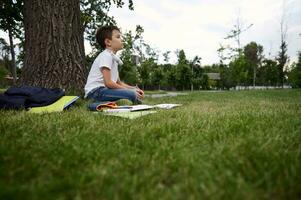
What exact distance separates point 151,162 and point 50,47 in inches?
196

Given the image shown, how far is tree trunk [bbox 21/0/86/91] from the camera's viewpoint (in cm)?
610

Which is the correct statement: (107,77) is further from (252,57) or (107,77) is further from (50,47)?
(252,57)

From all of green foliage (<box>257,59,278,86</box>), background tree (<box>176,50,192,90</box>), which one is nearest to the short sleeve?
background tree (<box>176,50,192,90</box>)

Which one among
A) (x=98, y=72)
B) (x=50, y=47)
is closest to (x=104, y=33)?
(x=98, y=72)

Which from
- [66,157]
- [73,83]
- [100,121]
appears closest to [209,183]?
[66,157]

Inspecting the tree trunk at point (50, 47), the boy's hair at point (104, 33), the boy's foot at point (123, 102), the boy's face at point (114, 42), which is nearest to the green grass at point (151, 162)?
the boy's foot at point (123, 102)

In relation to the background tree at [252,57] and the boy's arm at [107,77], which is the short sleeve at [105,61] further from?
the background tree at [252,57]

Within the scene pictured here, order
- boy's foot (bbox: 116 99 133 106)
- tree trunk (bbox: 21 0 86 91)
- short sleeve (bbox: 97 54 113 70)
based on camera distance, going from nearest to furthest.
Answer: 1. boy's foot (bbox: 116 99 133 106)
2. short sleeve (bbox: 97 54 113 70)
3. tree trunk (bbox: 21 0 86 91)

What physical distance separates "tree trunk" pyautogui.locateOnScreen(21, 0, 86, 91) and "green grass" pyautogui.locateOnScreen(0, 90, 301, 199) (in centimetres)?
344

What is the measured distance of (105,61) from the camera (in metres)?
5.23

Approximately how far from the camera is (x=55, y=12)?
6199mm

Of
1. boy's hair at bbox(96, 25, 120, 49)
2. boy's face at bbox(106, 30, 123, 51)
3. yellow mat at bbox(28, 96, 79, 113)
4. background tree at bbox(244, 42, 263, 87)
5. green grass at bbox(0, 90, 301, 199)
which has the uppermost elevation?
background tree at bbox(244, 42, 263, 87)

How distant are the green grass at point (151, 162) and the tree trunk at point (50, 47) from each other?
11.3ft

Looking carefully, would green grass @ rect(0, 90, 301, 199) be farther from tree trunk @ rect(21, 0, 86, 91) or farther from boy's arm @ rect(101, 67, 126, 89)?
tree trunk @ rect(21, 0, 86, 91)
